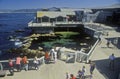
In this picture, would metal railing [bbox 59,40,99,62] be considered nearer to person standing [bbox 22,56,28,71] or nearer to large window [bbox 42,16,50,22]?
person standing [bbox 22,56,28,71]

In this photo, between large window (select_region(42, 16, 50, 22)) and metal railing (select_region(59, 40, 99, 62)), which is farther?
large window (select_region(42, 16, 50, 22))

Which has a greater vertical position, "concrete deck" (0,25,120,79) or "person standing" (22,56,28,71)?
"person standing" (22,56,28,71)

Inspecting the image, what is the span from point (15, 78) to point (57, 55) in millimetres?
6799

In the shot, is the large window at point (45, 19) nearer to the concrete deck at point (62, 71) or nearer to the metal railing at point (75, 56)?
the metal railing at point (75, 56)

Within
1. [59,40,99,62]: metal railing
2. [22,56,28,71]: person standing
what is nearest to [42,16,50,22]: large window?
[59,40,99,62]: metal railing

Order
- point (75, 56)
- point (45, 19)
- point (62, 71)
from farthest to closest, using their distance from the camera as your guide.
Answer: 1. point (45, 19)
2. point (75, 56)
3. point (62, 71)

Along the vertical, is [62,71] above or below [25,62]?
below

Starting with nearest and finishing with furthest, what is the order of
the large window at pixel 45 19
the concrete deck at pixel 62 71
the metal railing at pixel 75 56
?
the concrete deck at pixel 62 71 → the metal railing at pixel 75 56 → the large window at pixel 45 19

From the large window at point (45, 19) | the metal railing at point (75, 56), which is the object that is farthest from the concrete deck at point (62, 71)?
the large window at point (45, 19)

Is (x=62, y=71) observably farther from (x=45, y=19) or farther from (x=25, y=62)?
(x=45, y=19)

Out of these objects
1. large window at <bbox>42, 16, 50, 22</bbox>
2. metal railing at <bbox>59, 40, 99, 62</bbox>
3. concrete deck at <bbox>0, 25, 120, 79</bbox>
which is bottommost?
concrete deck at <bbox>0, 25, 120, 79</bbox>

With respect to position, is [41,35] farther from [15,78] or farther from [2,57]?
[15,78]

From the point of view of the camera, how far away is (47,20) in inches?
2817

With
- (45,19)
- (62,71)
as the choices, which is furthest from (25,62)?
(45,19)
